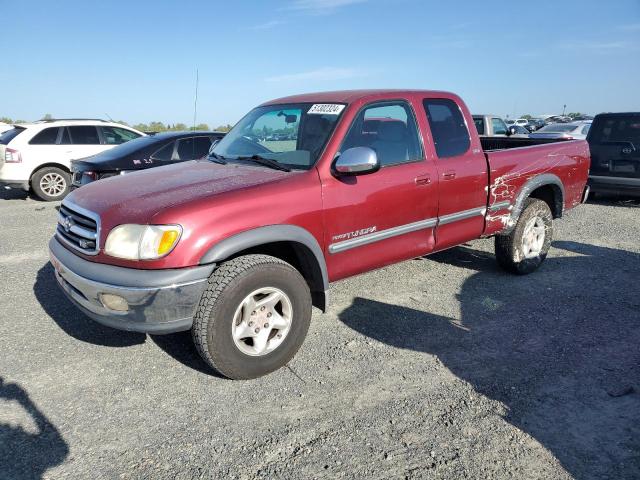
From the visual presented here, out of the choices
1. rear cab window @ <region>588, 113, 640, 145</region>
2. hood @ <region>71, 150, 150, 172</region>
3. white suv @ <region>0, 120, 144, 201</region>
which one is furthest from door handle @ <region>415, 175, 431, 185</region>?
white suv @ <region>0, 120, 144, 201</region>

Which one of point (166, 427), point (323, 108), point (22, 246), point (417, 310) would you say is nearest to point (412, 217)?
point (417, 310)

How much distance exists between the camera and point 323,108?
4.01 m

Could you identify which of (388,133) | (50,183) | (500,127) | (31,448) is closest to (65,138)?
(50,183)

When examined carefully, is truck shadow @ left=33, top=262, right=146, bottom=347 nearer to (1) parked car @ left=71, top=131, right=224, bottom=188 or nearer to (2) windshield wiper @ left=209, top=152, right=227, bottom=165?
(2) windshield wiper @ left=209, top=152, right=227, bottom=165

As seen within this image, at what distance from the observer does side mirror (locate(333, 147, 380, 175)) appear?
3428 millimetres

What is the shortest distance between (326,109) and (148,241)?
6.14 ft

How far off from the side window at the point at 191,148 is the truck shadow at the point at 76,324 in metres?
3.88

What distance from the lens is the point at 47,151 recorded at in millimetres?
10344

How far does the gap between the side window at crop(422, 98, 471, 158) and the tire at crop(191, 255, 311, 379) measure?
76.3 inches

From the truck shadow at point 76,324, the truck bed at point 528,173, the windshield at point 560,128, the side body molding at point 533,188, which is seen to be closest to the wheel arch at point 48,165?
the truck shadow at point 76,324

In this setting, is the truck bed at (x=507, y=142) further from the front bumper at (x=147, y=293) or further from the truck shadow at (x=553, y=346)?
the front bumper at (x=147, y=293)

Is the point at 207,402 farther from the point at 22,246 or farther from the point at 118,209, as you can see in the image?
the point at 22,246

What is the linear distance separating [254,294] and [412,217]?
1603 mm

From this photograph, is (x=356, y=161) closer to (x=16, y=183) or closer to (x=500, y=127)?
(x=16, y=183)
